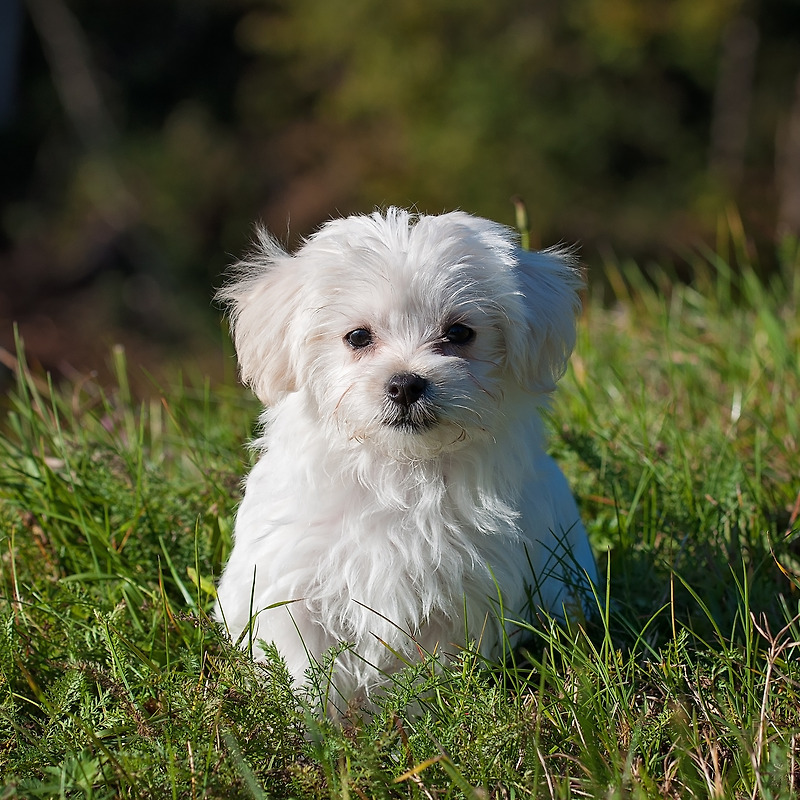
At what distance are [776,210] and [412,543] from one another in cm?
1455

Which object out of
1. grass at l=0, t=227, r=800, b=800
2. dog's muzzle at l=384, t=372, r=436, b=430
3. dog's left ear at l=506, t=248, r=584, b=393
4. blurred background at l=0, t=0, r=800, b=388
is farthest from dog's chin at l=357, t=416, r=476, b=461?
blurred background at l=0, t=0, r=800, b=388

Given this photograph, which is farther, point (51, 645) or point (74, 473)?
point (74, 473)

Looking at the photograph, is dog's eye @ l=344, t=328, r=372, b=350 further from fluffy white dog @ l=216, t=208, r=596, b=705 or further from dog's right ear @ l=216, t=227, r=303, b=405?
dog's right ear @ l=216, t=227, r=303, b=405

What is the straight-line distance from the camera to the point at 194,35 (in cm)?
2170

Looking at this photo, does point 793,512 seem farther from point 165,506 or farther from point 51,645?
point 51,645

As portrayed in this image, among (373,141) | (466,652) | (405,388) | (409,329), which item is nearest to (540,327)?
(409,329)

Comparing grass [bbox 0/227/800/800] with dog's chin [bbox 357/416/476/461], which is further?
dog's chin [bbox 357/416/476/461]

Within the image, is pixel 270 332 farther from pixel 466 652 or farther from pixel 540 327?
pixel 466 652

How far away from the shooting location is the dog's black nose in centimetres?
270

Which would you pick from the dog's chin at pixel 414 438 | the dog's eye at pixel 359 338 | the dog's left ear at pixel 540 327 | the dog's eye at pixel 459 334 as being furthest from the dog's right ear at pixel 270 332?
the dog's left ear at pixel 540 327

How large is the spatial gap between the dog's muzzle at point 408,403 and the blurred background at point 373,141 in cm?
1063

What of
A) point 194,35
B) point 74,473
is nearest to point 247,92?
point 194,35

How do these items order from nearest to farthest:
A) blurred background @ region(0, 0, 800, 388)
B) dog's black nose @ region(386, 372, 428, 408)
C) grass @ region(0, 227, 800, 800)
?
grass @ region(0, 227, 800, 800) → dog's black nose @ region(386, 372, 428, 408) → blurred background @ region(0, 0, 800, 388)

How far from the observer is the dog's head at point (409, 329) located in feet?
9.01
